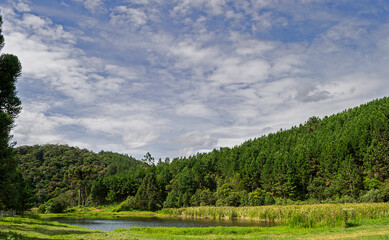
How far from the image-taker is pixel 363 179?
269ft

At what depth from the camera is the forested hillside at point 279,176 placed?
8125 cm

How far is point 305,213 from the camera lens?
4122 cm

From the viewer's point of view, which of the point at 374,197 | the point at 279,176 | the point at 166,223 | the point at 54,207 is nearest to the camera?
the point at 166,223

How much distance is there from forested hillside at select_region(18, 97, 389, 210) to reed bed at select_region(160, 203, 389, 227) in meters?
17.8

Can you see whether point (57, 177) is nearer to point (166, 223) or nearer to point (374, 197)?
point (166, 223)

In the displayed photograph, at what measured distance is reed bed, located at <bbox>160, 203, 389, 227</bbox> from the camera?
34.4 metres

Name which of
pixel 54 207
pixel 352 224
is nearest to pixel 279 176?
pixel 352 224

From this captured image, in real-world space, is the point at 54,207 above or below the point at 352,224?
below

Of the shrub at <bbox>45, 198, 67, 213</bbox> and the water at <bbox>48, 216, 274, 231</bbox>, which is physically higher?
the water at <bbox>48, 216, 274, 231</bbox>

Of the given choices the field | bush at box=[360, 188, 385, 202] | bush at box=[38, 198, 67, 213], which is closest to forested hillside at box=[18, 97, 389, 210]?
bush at box=[360, 188, 385, 202]

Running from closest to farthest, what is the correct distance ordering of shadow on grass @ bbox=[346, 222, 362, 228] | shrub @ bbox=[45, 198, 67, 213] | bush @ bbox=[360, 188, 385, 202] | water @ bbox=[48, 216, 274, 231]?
A: shadow on grass @ bbox=[346, 222, 362, 228] → water @ bbox=[48, 216, 274, 231] → bush @ bbox=[360, 188, 385, 202] → shrub @ bbox=[45, 198, 67, 213]

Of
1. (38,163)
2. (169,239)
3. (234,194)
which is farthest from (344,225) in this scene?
(38,163)

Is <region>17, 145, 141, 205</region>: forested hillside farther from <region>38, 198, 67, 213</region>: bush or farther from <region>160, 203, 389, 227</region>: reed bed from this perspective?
<region>160, 203, 389, 227</region>: reed bed

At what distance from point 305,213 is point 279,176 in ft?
189
